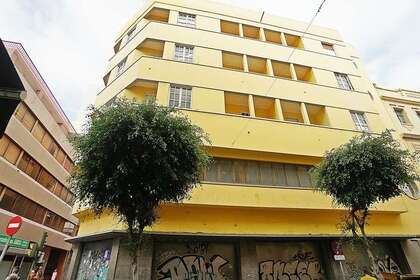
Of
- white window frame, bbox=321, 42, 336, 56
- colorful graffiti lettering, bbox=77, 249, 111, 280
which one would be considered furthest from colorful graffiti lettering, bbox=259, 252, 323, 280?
white window frame, bbox=321, 42, 336, 56

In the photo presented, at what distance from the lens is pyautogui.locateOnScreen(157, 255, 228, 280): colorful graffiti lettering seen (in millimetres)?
10531

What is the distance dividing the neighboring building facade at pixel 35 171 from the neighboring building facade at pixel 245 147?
10.8 metres

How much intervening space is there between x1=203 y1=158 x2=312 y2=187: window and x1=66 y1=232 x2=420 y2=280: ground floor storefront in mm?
2743

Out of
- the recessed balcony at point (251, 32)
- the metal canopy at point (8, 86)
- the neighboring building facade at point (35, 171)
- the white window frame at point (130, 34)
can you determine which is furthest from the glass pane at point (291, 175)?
the neighboring building facade at point (35, 171)

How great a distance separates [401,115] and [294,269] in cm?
1585

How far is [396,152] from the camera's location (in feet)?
32.3

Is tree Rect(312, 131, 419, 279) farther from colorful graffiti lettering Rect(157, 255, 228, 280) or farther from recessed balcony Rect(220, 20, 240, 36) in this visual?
recessed balcony Rect(220, 20, 240, 36)

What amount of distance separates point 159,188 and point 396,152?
9089 millimetres

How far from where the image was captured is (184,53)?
1627cm

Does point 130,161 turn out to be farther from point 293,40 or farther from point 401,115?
point 401,115

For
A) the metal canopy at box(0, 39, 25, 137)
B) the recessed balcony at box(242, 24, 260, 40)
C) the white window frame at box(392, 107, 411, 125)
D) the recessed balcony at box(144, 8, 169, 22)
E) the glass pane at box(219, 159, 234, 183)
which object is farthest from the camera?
the recessed balcony at box(242, 24, 260, 40)

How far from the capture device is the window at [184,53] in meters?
16.0

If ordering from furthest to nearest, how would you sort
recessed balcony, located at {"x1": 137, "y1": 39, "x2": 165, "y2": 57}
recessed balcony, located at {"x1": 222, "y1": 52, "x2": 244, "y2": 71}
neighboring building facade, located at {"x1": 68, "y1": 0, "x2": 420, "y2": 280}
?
recessed balcony, located at {"x1": 222, "y1": 52, "x2": 244, "y2": 71} < recessed balcony, located at {"x1": 137, "y1": 39, "x2": 165, "y2": 57} < neighboring building facade, located at {"x1": 68, "y1": 0, "x2": 420, "y2": 280}

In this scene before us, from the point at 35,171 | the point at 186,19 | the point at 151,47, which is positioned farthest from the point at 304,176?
the point at 35,171
